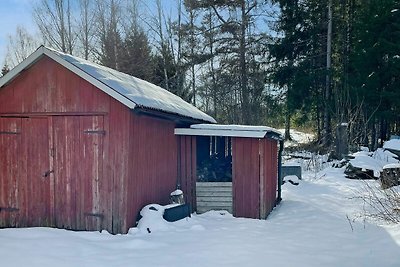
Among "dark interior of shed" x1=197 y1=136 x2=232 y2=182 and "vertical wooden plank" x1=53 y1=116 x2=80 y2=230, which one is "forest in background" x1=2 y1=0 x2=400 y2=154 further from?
"vertical wooden plank" x1=53 y1=116 x2=80 y2=230

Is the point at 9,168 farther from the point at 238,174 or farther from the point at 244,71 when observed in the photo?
the point at 244,71

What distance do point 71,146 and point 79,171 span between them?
1.60 feet

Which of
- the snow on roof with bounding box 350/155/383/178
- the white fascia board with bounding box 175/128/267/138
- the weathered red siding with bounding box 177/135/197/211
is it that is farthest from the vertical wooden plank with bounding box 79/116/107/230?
the snow on roof with bounding box 350/155/383/178

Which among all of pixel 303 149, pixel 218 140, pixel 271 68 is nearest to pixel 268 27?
pixel 271 68

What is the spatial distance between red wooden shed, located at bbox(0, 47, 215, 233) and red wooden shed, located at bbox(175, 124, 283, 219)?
148 centimetres

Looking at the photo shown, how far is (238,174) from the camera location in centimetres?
839

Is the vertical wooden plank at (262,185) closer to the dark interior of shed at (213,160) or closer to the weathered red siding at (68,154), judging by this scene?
the dark interior of shed at (213,160)

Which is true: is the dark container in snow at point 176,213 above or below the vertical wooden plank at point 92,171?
below

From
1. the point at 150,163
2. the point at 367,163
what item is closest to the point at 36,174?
the point at 150,163

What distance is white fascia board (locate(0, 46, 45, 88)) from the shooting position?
6941 mm

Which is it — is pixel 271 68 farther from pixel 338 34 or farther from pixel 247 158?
pixel 247 158

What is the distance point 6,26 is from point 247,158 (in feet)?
84.0

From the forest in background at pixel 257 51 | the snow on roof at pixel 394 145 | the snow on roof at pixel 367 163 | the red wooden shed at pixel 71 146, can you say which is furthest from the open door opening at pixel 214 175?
the forest in background at pixel 257 51

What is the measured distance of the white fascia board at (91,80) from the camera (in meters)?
6.59
